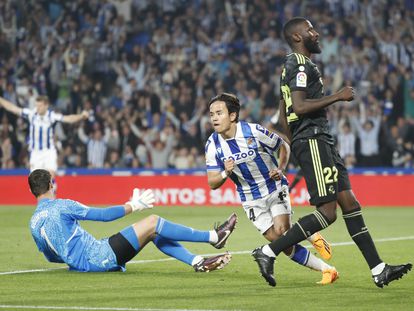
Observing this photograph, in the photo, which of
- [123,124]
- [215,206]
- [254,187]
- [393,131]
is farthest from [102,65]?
[254,187]

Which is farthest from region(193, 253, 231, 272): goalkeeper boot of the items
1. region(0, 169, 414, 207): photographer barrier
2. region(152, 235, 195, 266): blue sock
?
region(0, 169, 414, 207): photographer barrier

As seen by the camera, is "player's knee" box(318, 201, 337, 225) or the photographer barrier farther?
the photographer barrier

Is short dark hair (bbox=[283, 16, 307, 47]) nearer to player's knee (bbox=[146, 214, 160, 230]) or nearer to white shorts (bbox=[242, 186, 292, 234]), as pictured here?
white shorts (bbox=[242, 186, 292, 234])

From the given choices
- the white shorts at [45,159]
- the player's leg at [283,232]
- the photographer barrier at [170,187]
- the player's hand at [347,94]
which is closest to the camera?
the player's hand at [347,94]

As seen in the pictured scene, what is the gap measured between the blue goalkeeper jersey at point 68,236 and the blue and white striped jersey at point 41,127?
→ 31.3ft

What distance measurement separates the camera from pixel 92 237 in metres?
9.59

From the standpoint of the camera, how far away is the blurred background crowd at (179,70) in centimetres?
2247

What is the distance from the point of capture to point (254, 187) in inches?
380

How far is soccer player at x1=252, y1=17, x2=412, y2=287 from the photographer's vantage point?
27.8 ft

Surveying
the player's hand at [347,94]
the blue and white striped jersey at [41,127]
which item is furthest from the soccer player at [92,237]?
the blue and white striped jersey at [41,127]

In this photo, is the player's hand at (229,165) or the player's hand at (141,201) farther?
the player's hand at (141,201)

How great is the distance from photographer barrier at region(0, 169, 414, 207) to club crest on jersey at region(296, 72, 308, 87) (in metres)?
12.3

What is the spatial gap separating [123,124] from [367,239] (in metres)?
14.9

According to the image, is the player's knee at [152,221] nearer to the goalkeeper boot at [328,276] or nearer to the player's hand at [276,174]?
the player's hand at [276,174]
